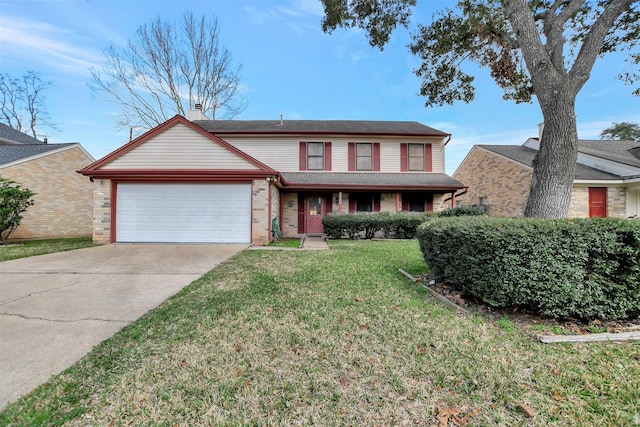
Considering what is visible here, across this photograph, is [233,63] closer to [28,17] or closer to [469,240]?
[28,17]

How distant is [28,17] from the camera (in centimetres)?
919

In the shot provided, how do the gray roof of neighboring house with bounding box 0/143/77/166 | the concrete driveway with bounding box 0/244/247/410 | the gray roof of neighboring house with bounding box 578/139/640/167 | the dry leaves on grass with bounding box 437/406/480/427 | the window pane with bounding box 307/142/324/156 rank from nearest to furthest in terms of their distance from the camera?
the dry leaves on grass with bounding box 437/406/480/427, the concrete driveway with bounding box 0/244/247/410, the gray roof of neighboring house with bounding box 0/143/77/166, the gray roof of neighboring house with bounding box 578/139/640/167, the window pane with bounding box 307/142/324/156

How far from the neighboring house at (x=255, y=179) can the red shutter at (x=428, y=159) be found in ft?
0.17

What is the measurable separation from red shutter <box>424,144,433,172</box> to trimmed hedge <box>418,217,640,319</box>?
11.3 meters

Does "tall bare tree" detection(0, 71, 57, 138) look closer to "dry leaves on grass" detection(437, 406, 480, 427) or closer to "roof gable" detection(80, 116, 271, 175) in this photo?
"roof gable" detection(80, 116, 271, 175)

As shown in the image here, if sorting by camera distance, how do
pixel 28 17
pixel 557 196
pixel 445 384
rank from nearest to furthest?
pixel 445 384, pixel 557 196, pixel 28 17

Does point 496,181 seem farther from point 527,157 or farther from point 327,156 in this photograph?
point 327,156

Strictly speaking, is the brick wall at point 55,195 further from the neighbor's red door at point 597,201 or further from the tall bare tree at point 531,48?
the neighbor's red door at point 597,201

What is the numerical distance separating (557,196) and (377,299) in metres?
3.49

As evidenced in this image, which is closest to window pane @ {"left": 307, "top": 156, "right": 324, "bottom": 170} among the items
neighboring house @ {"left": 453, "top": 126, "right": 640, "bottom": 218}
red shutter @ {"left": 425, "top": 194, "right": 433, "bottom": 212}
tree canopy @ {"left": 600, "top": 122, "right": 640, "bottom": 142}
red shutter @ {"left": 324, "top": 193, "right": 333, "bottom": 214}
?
red shutter @ {"left": 324, "top": 193, "right": 333, "bottom": 214}

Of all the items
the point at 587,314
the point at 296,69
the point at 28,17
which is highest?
the point at 296,69

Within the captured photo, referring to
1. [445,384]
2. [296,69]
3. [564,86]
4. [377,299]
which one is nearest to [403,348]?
[445,384]

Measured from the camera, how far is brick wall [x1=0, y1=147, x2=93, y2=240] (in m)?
11.9

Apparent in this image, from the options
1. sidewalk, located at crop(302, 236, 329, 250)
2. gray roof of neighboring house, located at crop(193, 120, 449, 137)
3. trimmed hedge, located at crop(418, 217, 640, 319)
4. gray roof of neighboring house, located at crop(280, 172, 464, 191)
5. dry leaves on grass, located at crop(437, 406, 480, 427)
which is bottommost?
dry leaves on grass, located at crop(437, 406, 480, 427)
